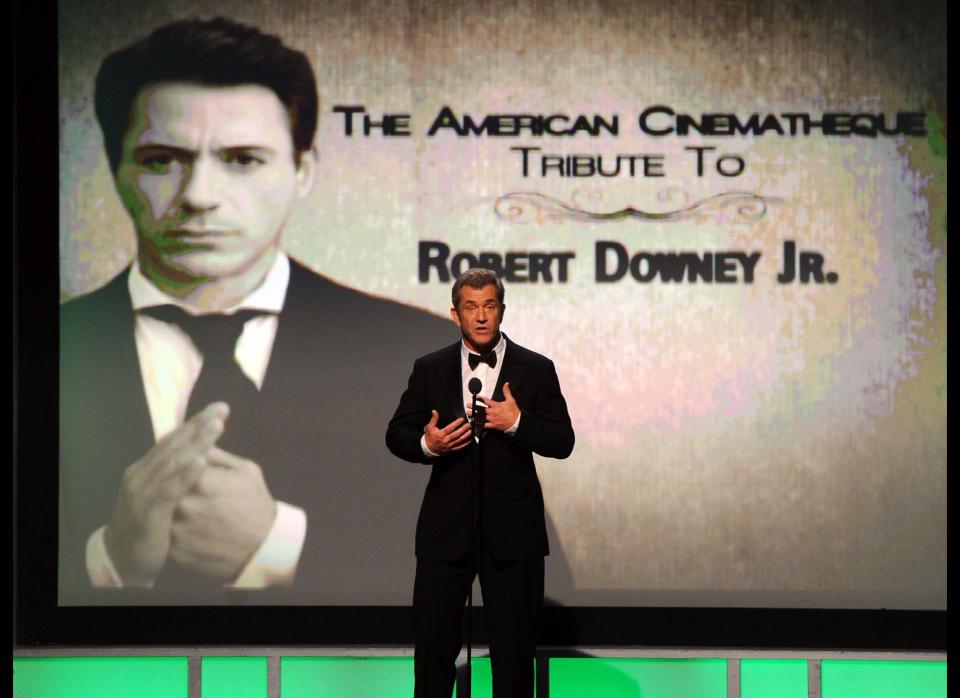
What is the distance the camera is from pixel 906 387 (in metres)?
4.33

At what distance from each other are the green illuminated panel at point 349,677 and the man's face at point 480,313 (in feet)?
5.01

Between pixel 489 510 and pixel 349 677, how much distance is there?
1327 mm

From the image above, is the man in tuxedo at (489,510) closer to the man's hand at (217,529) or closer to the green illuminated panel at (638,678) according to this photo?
the green illuminated panel at (638,678)

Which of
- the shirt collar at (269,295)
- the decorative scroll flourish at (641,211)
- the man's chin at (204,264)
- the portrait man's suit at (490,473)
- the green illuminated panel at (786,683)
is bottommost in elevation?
the green illuminated panel at (786,683)

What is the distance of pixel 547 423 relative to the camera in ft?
10.8

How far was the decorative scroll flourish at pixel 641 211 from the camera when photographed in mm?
4387

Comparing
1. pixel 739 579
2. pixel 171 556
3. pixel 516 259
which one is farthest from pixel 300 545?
pixel 739 579

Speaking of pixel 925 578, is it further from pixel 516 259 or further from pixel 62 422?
pixel 62 422

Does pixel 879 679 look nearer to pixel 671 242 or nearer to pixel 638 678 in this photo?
pixel 638 678

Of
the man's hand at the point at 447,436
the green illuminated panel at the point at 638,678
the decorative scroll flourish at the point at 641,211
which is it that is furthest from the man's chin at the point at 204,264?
the green illuminated panel at the point at 638,678

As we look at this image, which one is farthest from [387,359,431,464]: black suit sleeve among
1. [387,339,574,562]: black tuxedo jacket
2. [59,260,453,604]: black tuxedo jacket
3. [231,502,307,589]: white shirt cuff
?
[231,502,307,589]: white shirt cuff

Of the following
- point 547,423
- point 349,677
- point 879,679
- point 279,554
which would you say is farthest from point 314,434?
point 879,679

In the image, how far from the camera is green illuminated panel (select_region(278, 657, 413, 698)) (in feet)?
14.0

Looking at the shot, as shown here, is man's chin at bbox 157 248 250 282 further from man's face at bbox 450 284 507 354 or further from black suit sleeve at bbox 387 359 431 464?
man's face at bbox 450 284 507 354
